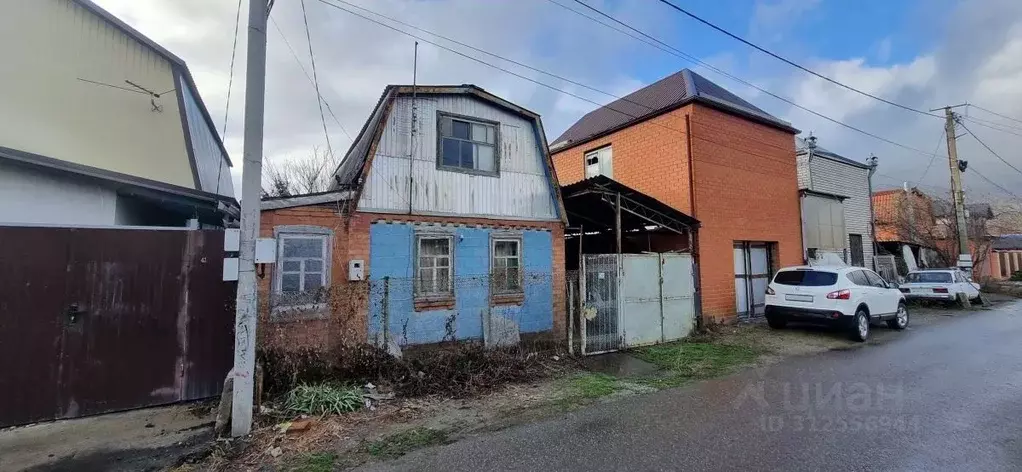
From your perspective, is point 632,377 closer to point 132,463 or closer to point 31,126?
point 132,463

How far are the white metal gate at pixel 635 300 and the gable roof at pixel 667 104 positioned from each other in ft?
16.7

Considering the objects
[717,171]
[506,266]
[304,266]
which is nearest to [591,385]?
[506,266]

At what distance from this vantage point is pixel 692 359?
328 inches

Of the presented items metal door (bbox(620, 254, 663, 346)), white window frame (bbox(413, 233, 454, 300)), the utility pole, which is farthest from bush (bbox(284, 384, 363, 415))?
the utility pole

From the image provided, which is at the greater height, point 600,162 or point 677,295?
point 600,162

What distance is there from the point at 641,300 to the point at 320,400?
22.3 feet

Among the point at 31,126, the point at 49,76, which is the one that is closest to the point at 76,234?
the point at 31,126

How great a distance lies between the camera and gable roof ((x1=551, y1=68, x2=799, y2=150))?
13.0 meters

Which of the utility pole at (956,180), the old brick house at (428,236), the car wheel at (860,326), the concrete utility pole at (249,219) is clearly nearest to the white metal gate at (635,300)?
the old brick house at (428,236)

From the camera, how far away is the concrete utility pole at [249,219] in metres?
4.72

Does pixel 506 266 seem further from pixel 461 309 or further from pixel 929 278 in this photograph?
pixel 929 278

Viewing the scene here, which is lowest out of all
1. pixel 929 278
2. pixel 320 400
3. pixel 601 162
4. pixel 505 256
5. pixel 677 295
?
pixel 320 400

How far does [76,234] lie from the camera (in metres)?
5.42

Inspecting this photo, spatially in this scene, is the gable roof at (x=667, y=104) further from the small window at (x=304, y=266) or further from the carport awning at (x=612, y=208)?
the small window at (x=304, y=266)
